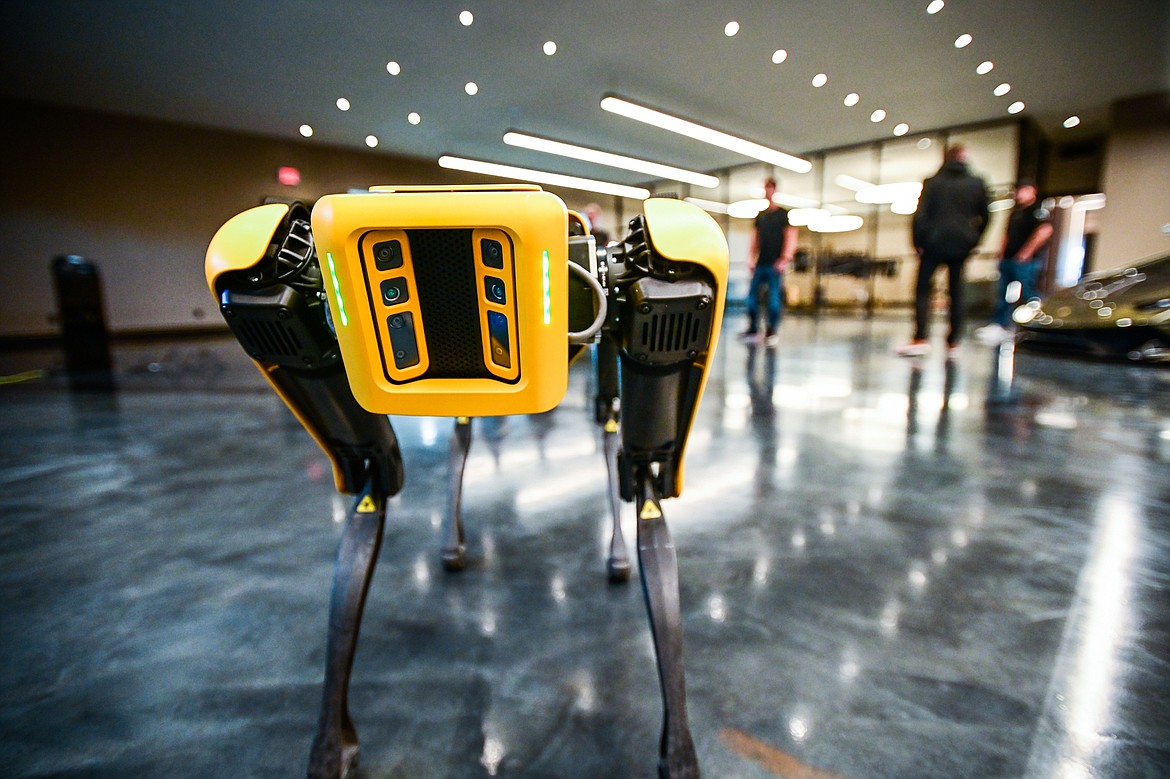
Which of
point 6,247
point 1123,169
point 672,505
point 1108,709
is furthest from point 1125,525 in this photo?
point 6,247

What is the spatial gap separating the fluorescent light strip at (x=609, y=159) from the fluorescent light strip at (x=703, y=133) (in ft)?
4.89

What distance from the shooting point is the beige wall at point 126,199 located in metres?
6.96

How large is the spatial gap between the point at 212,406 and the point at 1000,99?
9.36 meters

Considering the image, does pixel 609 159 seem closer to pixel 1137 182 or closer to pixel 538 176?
pixel 538 176

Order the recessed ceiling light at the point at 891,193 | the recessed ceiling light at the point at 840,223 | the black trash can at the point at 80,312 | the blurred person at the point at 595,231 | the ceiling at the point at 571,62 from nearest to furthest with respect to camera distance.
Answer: the blurred person at the point at 595,231, the ceiling at the point at 571,62, the black trash can at the point at 80,312, the recessed ceiling light at the point at 891,193, the recessed ceiling light at the point at 840,223

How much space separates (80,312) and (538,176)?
6.91 m

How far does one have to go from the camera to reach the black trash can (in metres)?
4.84

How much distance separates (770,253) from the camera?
5230 mm

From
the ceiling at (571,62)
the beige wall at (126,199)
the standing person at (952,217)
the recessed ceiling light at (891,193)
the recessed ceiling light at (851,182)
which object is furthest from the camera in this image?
the recessed ceiling light at (891,193)

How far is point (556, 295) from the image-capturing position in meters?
0.48

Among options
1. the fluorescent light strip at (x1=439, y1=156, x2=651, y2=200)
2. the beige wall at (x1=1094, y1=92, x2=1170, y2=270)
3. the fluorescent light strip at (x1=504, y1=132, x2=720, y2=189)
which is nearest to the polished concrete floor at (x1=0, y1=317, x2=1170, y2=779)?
the fluorescent light strip at (x1=439, y1=156, x2=651, y2=200)

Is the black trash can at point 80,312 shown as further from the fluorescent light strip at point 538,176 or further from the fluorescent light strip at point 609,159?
the fluorescent light strip at point 609,159

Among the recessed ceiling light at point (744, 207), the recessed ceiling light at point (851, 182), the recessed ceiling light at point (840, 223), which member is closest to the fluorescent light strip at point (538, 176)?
the recessed ceiling light at point (744, 207)

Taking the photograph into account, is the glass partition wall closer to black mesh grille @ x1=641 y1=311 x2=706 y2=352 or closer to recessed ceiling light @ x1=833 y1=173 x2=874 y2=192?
recessed ceiling light @ x1=833 y1=173 x2=874 y2=192
